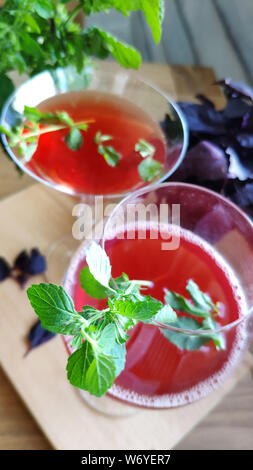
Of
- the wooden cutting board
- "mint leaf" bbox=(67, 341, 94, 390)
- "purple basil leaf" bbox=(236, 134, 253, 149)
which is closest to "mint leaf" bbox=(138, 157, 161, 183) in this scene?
"purple basil leaf" bbox=(236, 134, 253, 149)

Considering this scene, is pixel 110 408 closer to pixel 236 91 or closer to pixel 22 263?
pixel 22 263

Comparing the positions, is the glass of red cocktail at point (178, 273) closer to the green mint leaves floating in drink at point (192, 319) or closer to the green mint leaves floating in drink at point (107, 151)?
the green mint leaves floating in drink at point (192, 319)

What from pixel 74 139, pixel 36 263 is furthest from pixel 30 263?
pixel 74 139

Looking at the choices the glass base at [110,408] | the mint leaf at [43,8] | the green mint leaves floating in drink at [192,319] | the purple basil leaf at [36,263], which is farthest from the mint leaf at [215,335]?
the mint leaf at [43,8]

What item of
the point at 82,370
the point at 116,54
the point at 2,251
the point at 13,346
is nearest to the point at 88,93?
the point at 116,54

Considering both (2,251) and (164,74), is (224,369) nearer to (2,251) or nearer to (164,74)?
(2,251)
